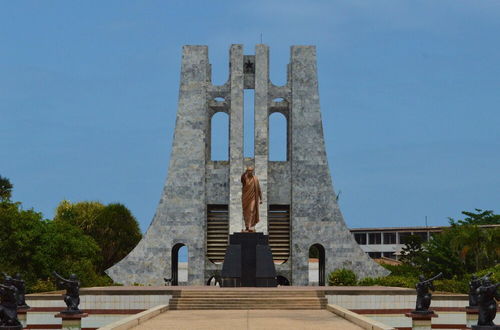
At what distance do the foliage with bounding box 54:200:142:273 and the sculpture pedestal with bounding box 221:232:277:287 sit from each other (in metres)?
38.3

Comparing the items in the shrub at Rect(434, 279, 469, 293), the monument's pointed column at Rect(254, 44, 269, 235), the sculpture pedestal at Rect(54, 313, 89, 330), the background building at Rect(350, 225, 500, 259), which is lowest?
the sculpture pedestal at Rect(54, 313, 89, 330)

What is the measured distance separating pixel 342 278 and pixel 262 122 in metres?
10.4

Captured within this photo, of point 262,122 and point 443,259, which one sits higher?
point 262,122

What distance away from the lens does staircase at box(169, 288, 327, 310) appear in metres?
26.2

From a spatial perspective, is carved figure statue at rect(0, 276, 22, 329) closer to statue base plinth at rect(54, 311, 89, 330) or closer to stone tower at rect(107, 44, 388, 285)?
statue base plinth at rect(54, 311, 89, 330)

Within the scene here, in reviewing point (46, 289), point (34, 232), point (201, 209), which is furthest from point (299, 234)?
point (46, 289)

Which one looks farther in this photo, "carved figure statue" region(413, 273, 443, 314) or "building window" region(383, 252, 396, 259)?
"building window" region(383, 252, 396, 259)

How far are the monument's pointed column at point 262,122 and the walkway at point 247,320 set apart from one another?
87.0 ft

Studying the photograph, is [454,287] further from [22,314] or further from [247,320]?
[22,314]

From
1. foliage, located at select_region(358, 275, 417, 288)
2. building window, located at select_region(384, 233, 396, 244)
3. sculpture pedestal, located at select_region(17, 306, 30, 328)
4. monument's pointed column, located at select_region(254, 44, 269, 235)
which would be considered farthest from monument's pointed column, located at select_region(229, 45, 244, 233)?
building window, located at select_region(384, 233, 396, 244)

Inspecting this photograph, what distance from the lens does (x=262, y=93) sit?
5262 cm

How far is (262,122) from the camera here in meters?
52.2

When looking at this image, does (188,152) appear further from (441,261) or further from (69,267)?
(441,261)

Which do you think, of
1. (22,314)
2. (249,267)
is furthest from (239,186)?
(22,314)
